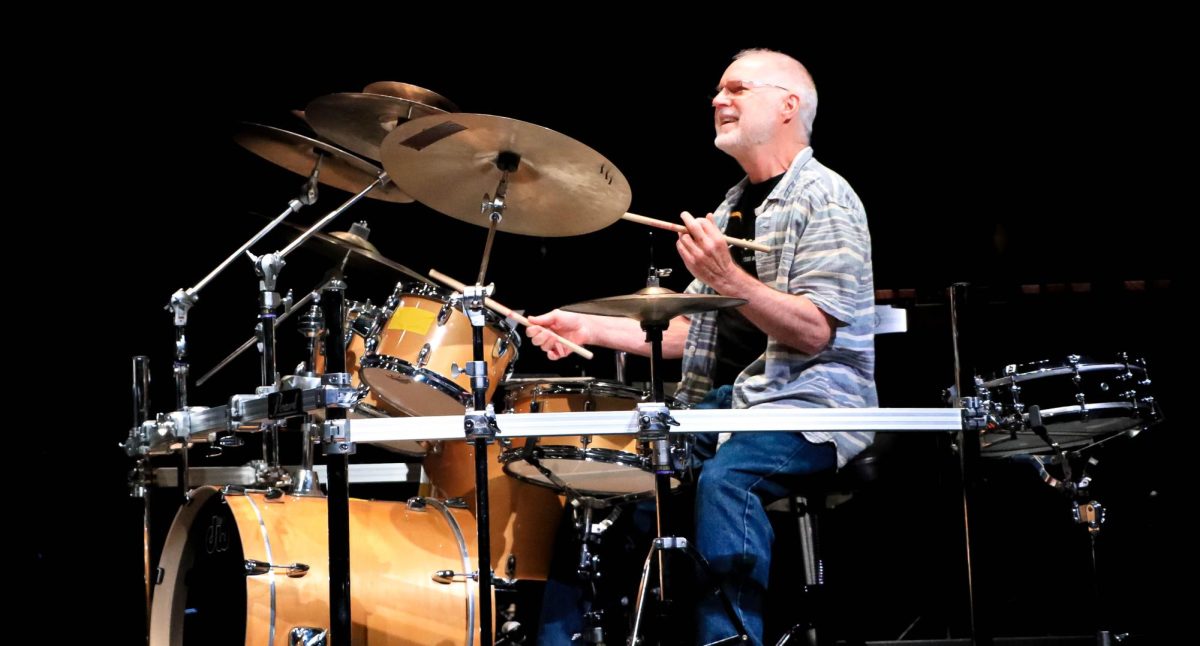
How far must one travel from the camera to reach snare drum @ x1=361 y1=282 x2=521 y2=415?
9.75 ft

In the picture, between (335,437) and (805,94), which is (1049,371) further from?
(335,437)

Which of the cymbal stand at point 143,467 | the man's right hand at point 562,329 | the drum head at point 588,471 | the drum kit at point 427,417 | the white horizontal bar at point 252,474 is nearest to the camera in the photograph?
the drum kit at point 427,417

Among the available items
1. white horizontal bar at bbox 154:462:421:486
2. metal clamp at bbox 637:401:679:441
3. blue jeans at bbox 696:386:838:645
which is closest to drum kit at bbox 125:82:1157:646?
metal clamp at bbox 637:401:679:441

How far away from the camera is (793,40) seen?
4590mm

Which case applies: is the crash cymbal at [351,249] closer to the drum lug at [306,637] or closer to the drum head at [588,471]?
the drum head at [588,471]

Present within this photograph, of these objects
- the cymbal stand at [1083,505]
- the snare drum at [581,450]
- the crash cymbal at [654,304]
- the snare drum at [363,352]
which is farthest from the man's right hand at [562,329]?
the cymbal stand at [1083,505]

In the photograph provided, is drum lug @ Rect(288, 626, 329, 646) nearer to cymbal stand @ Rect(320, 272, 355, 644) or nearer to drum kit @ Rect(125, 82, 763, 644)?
drum kit @ Rect(125, 82, 763, 644)

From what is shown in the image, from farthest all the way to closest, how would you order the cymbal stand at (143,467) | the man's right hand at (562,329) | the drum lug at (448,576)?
the man's right hand at (562,329), the cymbal stand at (143,467), the drum lug at (448,576)

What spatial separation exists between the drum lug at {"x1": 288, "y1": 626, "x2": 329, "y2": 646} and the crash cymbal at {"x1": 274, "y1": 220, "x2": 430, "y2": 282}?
101cm

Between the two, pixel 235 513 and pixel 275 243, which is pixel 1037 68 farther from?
pixel 235 513

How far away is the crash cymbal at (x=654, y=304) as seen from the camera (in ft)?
7.63

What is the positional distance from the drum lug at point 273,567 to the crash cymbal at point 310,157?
3.55 feet

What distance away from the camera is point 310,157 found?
340cm

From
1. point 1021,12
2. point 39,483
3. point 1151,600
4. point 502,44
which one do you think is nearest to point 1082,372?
point 1151,600
